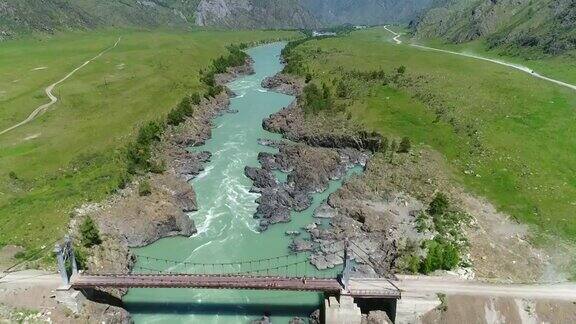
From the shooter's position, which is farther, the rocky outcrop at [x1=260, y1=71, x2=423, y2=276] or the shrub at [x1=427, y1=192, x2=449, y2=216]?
the shrub at [x1=427, y1=192, x2=449, y2=216]

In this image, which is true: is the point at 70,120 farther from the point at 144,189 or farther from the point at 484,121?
the point at 484,121

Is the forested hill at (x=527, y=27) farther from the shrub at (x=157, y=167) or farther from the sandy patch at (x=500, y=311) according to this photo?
the shrub at (x=157, y=167)

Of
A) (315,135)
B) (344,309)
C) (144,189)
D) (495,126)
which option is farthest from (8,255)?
(495,126)

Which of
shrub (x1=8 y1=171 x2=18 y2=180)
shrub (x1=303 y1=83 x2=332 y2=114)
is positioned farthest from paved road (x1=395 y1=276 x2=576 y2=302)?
shrub (x1=303 y1=83 x2=332 y2=114)

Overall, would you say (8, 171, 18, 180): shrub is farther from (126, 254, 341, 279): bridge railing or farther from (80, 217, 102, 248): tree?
(126, 254, 341, 279): bridge railing

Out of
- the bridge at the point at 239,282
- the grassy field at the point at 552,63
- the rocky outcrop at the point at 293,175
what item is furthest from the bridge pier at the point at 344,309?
the grassy field at the point at 552,63
